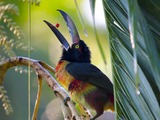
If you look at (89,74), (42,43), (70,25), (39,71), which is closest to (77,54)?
(89,74)

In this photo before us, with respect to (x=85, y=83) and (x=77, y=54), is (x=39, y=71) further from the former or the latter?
(x=77, y=54)

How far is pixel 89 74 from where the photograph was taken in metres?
1.93

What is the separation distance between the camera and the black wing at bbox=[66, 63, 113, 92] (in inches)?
72.3

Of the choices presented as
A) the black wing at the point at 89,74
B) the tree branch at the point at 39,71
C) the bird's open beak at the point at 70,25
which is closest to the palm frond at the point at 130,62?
the tree branch at the point at 39,71

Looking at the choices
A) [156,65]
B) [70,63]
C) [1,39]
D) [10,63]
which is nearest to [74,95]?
[70,63]

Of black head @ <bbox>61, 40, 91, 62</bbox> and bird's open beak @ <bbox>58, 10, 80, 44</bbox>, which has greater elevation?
bird's open beak @ <bbox>58, 10, 80, 44</bbox>

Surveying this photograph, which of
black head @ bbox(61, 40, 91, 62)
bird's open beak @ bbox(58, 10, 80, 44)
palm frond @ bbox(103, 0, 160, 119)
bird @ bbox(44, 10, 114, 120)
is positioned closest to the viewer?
palm frond @ bbox(103, 0, 160, 119)

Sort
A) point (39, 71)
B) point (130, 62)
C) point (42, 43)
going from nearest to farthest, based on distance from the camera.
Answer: point (130, 62)
point (39, 71)
point (42, 43)

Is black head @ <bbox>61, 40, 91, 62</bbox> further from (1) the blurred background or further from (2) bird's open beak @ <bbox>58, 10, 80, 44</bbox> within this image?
(1) the blurred background

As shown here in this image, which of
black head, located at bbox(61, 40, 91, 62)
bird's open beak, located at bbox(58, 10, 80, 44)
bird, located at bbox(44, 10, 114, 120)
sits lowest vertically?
bird, located at bbox(44, 10, 114, 120)

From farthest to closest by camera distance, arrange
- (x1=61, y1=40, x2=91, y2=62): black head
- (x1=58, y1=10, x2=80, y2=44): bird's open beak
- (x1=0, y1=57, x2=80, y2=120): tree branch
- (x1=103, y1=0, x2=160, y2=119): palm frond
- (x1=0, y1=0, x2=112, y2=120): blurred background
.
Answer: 1. (x1=0, y1=0, x2=112, y2=120): blurred background
2. (x1=61, y1=40, x2=91, y2=62): black head
3. (x1=58, y1=10, x2=80, y2=44): bird's open beak
4. (x1=0, y1=57, x2=80, y2=120): tree branch
5. (x1=103, y1=0, x2=160, y2=119): palm frond

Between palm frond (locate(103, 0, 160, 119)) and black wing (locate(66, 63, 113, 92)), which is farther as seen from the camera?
black wing (locate(66, 63, 113, 92))

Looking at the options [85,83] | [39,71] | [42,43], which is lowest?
[85,83]

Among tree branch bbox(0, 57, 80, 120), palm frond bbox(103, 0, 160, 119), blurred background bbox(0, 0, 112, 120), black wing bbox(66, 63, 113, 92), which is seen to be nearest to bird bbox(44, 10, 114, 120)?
black wing bbox(66, 63, 113, 92)
